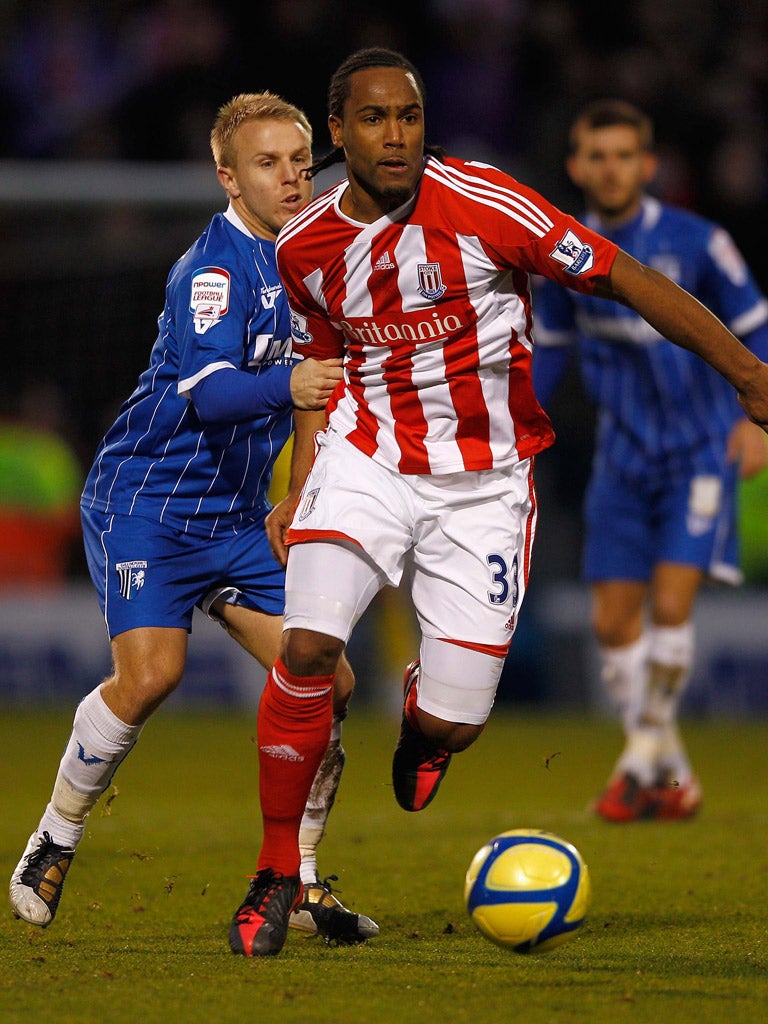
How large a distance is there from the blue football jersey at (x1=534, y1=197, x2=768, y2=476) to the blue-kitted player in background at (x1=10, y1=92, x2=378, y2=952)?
98.7 inches

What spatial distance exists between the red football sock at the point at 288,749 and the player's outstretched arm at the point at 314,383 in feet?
2.14

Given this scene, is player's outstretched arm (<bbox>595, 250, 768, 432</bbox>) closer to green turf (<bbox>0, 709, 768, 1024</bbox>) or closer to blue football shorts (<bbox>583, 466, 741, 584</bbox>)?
green turf (<bbox>0, 709, 768, 1024</bbox>)

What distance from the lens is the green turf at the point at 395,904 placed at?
3.51 m

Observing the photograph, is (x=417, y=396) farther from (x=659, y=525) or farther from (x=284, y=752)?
(x=659, y=525)

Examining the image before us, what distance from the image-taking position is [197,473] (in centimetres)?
480

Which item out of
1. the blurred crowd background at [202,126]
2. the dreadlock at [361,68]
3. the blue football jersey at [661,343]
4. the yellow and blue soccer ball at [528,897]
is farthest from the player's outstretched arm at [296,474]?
the blurred crowd background at [202,126]

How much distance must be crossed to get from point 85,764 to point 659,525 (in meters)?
3.29

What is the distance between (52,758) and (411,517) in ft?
16.4

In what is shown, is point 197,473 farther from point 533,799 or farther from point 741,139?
point 741,139

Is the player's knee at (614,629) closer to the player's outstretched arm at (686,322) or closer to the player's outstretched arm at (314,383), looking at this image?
the player's outstretched arm at (686,322)

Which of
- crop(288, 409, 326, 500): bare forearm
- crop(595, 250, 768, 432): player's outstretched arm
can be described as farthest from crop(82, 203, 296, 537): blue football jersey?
crop(595, 250, 768, 432): player's outstretched arm

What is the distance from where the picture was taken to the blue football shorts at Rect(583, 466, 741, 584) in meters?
7.09

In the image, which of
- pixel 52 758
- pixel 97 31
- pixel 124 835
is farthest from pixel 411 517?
pixel 97 31

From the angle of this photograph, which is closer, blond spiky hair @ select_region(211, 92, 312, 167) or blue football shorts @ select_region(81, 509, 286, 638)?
blue football shorts @ select_region(81, 509, 286, 638)
